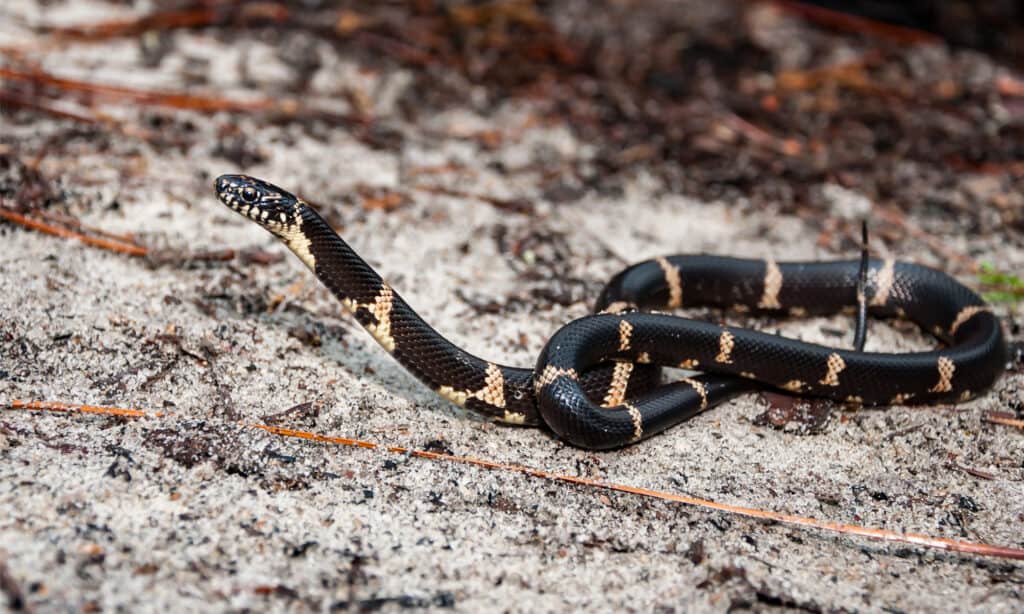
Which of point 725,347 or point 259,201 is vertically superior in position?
point 259,201

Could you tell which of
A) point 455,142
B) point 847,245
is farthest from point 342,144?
point 847,245

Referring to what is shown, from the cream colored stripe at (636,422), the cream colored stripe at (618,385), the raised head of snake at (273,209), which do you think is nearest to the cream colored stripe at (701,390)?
the cream colored stripe at (618,385)

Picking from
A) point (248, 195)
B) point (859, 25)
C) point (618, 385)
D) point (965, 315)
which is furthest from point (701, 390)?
point (859, 25)

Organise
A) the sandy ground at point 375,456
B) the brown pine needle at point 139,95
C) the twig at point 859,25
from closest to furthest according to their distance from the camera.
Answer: the sandy ground at point 375,456 < the brown pine needle at point 139,95 < the twig at point 859,25

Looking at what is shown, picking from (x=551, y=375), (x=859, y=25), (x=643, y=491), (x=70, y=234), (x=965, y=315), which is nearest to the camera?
(x=643, y=491)

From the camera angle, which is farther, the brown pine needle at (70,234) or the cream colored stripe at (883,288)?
the cream colored stripe at (883,288)

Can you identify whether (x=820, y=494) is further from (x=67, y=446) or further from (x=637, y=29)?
(x=637, y=29)

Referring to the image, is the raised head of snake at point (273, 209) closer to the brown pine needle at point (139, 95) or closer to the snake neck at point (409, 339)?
the snake neck at point (409, 339)

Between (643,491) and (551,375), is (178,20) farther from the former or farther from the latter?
(643,491)
